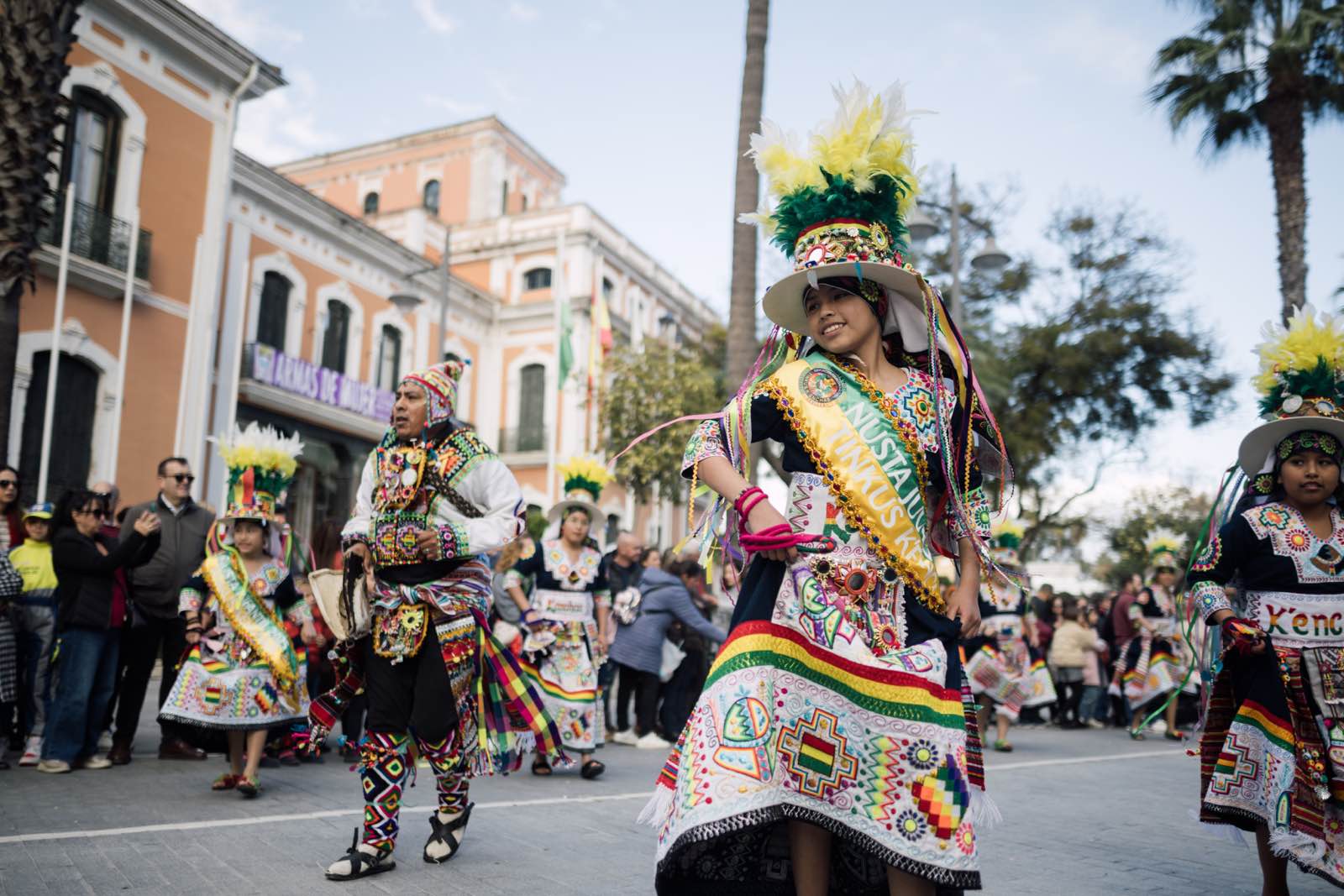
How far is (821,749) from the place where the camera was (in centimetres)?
287

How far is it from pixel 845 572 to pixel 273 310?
75.7 feet

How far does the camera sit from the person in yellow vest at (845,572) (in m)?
2.83

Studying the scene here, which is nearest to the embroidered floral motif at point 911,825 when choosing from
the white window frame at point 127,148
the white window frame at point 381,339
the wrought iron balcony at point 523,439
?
the white window frame at point 127,148

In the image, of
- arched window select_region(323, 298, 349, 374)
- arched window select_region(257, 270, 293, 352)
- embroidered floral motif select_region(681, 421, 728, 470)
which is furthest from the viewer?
arched window select_region(323, 298, 349, 374)

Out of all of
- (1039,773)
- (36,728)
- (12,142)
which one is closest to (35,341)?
(12,142)

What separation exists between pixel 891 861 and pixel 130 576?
6905 millimetres

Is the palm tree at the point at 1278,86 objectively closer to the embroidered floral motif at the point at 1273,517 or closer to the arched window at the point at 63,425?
the embroidered floral motif at the point at 1273,517

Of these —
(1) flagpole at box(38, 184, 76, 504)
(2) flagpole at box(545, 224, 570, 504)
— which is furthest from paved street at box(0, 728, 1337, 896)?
(2) flagpole at box(545, 224, 570, 504)

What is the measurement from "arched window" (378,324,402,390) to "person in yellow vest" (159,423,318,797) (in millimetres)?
21218

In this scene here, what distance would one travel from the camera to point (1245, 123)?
667 inches

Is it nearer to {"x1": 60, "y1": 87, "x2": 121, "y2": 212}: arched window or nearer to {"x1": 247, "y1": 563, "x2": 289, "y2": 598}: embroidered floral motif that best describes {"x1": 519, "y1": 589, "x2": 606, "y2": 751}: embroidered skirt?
{"x1": 247, "y1": 563, "x2": 289, "y2": 598}: embroidered floral motif

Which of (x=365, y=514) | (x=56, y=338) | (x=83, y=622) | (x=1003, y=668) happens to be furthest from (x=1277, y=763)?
(x=56, y=338)

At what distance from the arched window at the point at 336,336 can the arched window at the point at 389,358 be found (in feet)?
4.28

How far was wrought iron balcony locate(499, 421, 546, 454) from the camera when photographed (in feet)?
110
